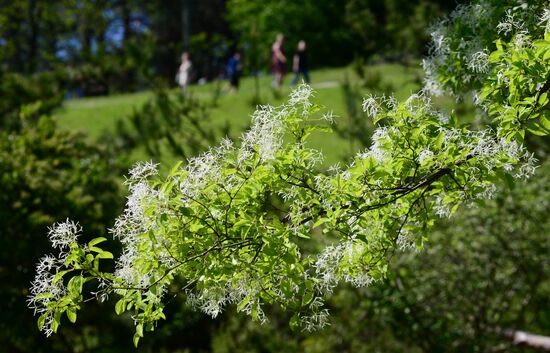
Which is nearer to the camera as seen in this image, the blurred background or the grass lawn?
the blurred background

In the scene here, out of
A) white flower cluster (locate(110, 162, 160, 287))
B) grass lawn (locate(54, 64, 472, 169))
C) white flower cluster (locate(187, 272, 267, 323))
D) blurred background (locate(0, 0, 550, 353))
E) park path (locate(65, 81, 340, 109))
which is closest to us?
white flower cluster (locate(110, 162, 160, 287))

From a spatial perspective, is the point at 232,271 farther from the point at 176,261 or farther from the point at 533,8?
the point at 533,8

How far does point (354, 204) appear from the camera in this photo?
8.73ft

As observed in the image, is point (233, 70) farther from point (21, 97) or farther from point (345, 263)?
point (345, 263)

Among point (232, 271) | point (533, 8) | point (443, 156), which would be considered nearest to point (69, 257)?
point (232, 271)

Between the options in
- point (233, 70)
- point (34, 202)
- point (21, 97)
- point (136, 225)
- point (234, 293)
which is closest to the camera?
point (136, 225)

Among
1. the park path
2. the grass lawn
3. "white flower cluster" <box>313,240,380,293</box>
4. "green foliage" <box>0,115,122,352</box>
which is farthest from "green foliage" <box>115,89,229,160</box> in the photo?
the park path

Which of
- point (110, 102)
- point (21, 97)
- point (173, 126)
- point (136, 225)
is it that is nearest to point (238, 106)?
point (110, 102)

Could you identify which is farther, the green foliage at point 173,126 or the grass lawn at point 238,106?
the grass lawn at point 238,106

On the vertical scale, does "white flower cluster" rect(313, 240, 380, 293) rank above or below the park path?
above

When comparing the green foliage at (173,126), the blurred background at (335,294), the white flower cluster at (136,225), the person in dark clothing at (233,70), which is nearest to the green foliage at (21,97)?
the blurred background at (335,294)

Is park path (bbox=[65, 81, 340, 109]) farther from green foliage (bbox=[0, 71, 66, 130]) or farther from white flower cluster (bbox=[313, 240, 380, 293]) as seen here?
white flower cluster (bbox=[313, 240, 380, 293])

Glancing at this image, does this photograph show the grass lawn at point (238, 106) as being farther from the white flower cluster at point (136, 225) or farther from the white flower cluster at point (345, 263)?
the white flower cluster at point (136, 225)

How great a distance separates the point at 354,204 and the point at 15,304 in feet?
16.9
